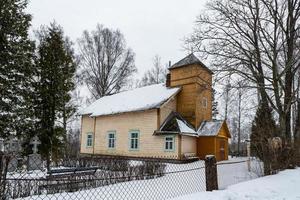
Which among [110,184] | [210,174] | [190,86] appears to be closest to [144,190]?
[110,184]

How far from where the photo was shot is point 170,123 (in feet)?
79.5

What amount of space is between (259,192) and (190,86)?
18.2 metres

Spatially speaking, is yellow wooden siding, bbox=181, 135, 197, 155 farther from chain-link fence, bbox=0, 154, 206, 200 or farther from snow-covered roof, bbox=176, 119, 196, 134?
chain-link fence, bbox=0, 154, 206, 200

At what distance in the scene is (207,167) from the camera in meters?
7.62

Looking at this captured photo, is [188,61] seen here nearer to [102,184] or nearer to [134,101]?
[134,101]

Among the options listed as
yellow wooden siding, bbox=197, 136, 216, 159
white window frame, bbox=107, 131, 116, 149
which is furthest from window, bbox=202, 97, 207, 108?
white window frame, bbox=107, 131, 116, 149

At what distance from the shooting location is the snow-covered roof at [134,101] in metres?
25.4

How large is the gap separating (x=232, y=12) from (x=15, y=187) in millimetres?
15055

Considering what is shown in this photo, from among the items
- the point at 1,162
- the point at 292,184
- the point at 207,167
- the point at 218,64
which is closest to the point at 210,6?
the point at 218,64

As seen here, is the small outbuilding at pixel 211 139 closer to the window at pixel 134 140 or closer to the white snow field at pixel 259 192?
the window at pixel 134 140

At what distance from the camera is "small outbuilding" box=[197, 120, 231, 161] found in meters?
25.0

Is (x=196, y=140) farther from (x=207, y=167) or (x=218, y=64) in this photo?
(x=207, y=167)

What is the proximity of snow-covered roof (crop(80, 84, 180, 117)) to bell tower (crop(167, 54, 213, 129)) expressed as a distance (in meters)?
0.85

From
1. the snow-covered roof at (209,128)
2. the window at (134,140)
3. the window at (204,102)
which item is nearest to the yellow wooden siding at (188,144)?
the snow-covered roof at (209,128)
